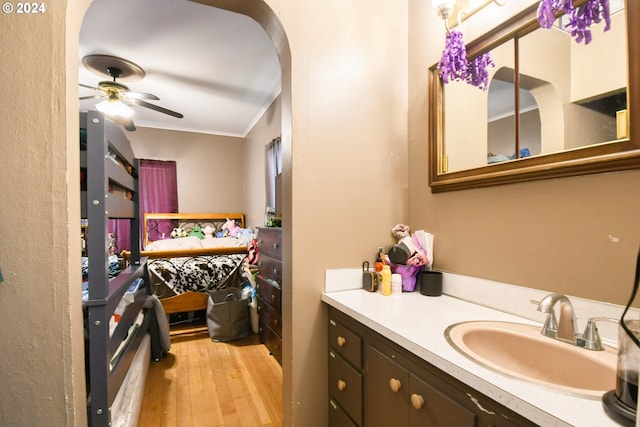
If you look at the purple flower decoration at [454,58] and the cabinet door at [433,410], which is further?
the purple flower decoration at [454,58]

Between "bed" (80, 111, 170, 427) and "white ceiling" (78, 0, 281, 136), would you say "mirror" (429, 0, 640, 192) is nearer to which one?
"bed" (80, 111, 170, 427)

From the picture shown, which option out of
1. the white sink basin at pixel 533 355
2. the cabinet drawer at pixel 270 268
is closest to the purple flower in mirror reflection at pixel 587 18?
the white sink basin at pixel 533 355

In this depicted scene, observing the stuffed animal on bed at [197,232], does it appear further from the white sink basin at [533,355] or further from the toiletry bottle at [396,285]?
the white sink basin at [533,355]

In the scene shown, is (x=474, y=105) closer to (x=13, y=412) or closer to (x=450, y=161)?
(x=450, y=161)

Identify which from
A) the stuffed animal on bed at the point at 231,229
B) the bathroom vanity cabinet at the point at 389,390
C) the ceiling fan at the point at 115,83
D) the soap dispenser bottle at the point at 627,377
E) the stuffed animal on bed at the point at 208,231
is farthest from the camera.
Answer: the stuffed animal on bed at the point at 208,231

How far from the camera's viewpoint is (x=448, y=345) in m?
0.85

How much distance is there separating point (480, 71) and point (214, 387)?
8.47 feet

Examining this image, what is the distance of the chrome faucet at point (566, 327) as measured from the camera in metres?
0.81

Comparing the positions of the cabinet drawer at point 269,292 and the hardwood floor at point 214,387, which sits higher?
the cabinet drawer at point 269,292

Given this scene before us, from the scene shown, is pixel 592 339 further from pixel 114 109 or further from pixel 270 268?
pixel 114 109

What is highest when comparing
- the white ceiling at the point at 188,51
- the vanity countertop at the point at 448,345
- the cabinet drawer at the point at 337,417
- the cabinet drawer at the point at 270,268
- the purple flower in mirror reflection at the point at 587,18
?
the white ceiling at the point at 188,51

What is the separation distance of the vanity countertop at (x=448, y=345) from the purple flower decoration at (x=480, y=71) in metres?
0.97

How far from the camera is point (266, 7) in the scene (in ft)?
4.38

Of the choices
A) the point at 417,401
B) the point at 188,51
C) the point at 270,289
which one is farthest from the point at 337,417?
the point at 188,51
